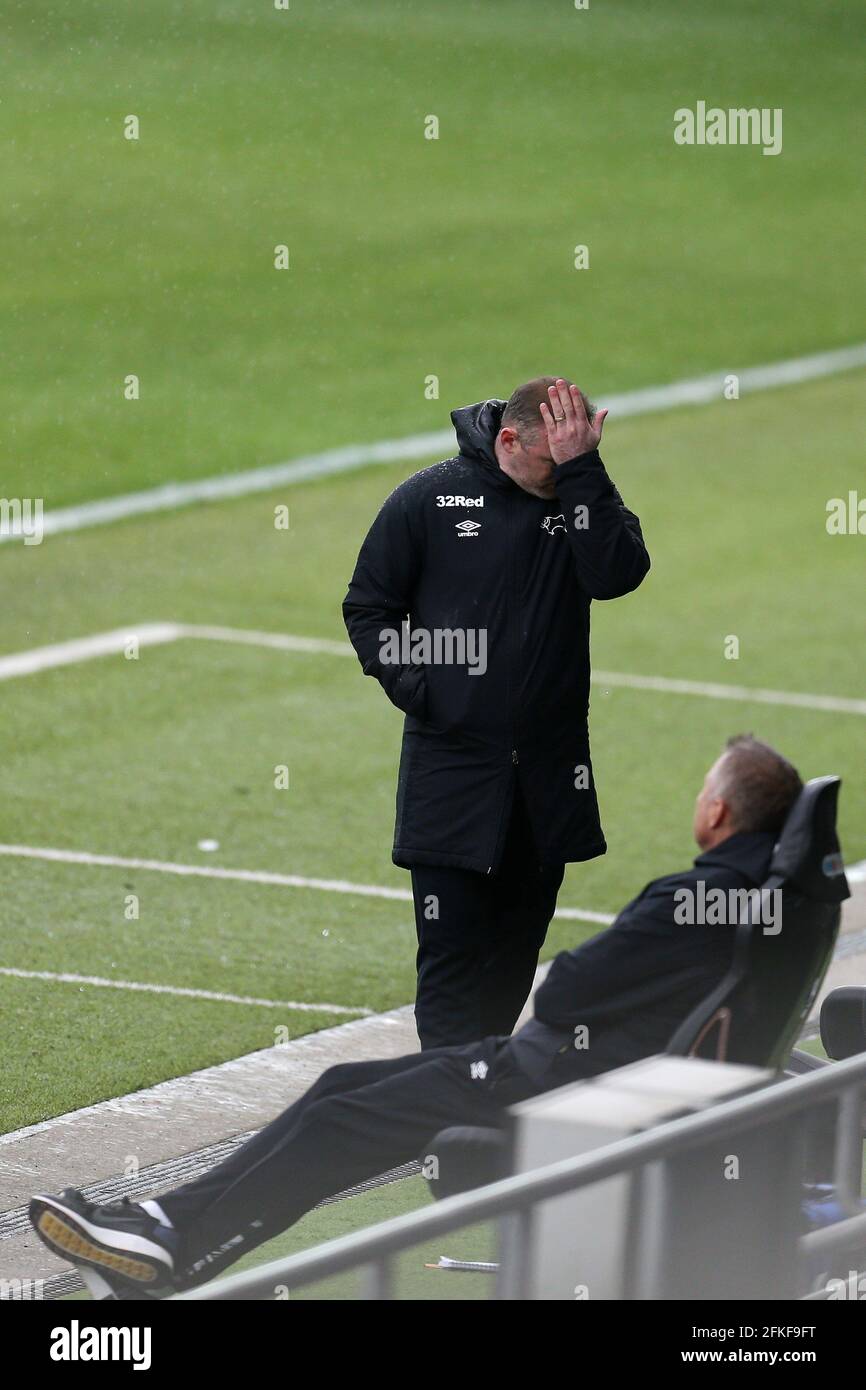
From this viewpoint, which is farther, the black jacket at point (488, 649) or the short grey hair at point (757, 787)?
the black jacket at point (488, 649)

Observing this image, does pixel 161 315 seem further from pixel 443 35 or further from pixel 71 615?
pixel 71 615

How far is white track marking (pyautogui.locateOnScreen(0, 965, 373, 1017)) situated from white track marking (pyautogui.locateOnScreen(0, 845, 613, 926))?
1323 millimetres

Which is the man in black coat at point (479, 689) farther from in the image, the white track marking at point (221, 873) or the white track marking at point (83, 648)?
the white track marking at point (83, 648)

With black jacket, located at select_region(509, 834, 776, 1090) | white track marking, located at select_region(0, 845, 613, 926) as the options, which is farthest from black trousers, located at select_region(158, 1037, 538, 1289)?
white track marking, located at select_region(0, 845, 613, 926)

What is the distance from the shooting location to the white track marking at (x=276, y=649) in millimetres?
12867

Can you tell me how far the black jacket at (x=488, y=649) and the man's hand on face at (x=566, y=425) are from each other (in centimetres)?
21

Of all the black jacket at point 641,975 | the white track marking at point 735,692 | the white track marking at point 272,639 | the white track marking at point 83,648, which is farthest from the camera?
the white track marking at point 272,639

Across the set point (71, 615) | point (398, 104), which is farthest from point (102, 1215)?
point (398, 104)

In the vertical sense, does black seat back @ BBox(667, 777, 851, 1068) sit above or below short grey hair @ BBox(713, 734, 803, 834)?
below

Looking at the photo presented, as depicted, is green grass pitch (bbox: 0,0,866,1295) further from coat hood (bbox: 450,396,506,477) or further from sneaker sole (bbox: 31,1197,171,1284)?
coat hood (bbox: 450,396,506,477)

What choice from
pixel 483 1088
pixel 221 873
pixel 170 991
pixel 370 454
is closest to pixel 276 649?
pixel 221 873

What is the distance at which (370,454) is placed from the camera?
20891mm

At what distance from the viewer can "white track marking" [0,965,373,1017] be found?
7.91 m

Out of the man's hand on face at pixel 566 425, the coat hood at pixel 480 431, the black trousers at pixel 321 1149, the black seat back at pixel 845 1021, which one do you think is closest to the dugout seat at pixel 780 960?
the black trousers at pixel 321 1149
